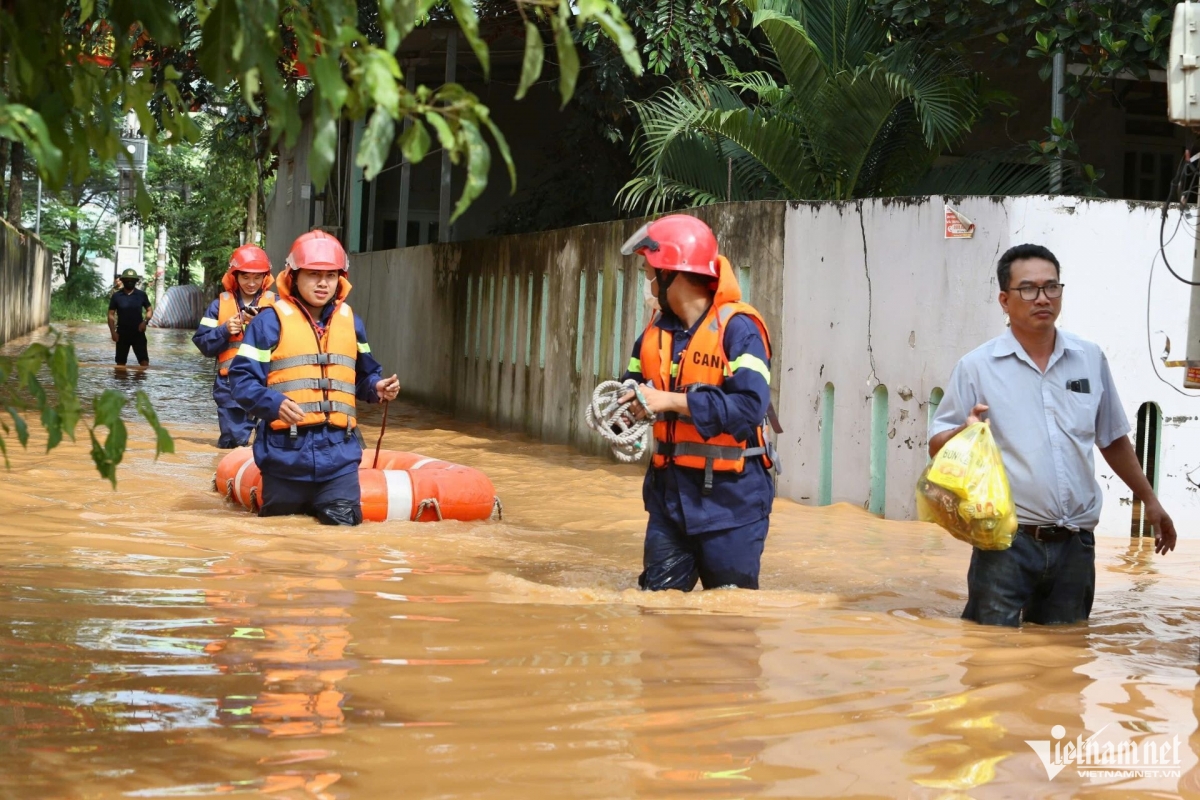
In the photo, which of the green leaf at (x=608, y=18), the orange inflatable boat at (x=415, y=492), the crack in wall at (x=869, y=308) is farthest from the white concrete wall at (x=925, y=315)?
the green leaf at (x=608, y=18)

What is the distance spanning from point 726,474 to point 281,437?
3.17 meters

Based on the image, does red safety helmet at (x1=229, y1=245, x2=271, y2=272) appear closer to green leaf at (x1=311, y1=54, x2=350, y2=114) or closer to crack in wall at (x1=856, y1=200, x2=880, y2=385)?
crack in wall at (x1=856, y1=200, x2=880, y2=385)

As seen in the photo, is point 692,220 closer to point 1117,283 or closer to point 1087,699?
point 1087,699

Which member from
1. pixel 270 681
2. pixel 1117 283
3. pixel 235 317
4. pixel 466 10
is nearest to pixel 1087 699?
pixel 270 681

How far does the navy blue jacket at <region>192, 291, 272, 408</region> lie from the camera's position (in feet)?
38.1

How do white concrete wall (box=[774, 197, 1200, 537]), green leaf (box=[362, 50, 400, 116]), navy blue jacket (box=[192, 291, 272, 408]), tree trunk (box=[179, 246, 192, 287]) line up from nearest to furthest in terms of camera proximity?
green leaf (box=[362, 50, 400, 116]) < white concrete wall (box=[774, 197, 1200, 537]) < navy blue jacket (box=[192, 291, 272, 408]) < tree trunk (box=[179, 246, 192, 287])

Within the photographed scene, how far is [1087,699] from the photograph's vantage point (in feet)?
15.5

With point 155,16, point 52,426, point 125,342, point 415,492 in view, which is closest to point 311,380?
point 415,492

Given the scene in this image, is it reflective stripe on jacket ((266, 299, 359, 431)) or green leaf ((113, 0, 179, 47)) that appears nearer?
green leaf ((113, 0, 179, 47))

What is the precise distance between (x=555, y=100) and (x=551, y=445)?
373 inches

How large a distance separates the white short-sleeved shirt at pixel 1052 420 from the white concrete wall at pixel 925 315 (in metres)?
3.60

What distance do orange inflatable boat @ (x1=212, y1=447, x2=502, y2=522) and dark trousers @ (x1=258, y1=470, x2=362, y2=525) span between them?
31 centimetres

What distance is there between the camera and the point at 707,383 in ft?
18.9

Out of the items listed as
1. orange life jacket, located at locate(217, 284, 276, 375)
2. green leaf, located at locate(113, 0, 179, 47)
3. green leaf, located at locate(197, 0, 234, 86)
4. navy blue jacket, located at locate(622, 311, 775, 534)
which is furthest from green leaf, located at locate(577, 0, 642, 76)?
orange life jacket, located at locate(217, 284, 276, 375)
